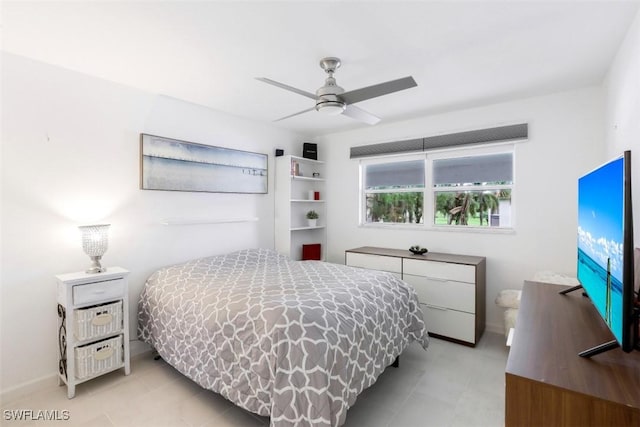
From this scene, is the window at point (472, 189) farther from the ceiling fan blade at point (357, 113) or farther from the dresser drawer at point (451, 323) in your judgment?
the ceiling fan blade at point (357, 113)

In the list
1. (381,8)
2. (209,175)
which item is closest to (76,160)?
(209,175)

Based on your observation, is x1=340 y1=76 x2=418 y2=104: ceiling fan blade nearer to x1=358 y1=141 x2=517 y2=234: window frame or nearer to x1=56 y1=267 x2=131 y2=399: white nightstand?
x1=358 y1=141 x2=517 y2=234: window frame

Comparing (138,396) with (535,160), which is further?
(535,160)

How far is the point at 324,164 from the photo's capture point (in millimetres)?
4688

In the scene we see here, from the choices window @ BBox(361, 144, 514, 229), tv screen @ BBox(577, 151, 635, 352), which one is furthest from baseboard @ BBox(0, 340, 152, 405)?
window @ BBox(361, 144, 514, 229)

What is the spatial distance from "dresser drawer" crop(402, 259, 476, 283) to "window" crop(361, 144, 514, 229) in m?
0.67

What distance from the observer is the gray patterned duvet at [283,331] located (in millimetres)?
1618

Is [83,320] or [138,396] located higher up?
[83,320]

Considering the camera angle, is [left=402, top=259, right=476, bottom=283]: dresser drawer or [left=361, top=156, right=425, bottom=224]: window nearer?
[left=402, top=259, right=476, bottom=283]: dresser drawer

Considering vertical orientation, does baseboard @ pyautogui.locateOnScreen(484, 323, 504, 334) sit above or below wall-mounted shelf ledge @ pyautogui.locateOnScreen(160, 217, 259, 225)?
below

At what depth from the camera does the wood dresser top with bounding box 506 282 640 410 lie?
2.93ft

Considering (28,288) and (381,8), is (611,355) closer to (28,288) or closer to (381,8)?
(381,8)

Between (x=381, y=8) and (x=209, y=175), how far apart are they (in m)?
2.42

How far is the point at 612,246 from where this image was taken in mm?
1071
